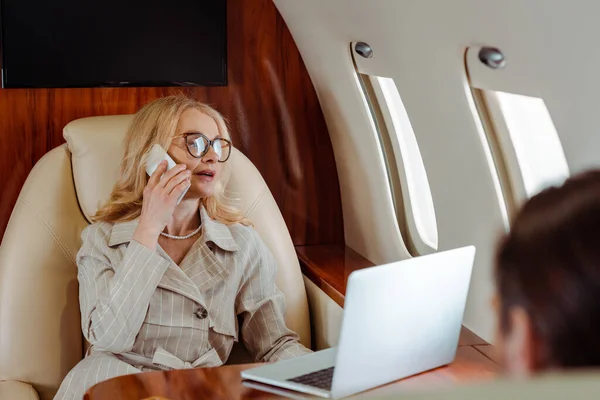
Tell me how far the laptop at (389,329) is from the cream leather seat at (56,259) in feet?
2.88

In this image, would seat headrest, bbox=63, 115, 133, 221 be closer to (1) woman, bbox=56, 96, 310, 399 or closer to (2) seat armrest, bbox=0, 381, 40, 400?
(1) woman, bbox=56, 96, 310, 399

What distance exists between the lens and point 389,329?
1521 millimetres

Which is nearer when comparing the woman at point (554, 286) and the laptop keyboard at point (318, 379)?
the woman at point (554, 286)

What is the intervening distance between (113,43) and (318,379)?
1.59 meters

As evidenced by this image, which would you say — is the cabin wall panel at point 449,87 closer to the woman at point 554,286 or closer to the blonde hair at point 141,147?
the blonde hair at point 141,147

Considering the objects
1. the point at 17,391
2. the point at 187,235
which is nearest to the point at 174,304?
the point at 187,235

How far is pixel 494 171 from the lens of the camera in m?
2.06

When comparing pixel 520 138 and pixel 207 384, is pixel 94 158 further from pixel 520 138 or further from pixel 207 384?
pixel 520 138

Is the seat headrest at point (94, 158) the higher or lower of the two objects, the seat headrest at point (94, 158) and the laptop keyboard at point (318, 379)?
the higher

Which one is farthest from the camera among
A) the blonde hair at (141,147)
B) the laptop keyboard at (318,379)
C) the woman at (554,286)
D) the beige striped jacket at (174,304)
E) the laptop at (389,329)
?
the blonde hair at (141,147)

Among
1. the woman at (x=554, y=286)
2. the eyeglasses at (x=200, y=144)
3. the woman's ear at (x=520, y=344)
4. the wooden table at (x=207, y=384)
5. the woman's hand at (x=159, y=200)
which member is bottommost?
the wooden table at (x=207, y=384)

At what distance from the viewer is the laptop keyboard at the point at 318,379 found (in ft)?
5.25

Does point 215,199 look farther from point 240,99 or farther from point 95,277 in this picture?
point 240,99

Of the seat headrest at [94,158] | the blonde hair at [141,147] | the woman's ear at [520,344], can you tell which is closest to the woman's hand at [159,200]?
the blonde hair at [141,147]
